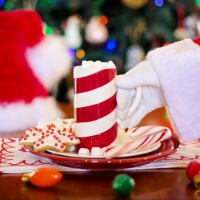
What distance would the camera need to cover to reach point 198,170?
75 cm

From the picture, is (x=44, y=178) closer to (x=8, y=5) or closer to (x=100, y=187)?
(x=100, y=187)

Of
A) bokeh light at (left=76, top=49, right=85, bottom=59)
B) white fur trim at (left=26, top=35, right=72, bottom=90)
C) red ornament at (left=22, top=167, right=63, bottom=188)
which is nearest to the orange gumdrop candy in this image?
red ornament at (left=22, top=167, right=63, bottom=188)

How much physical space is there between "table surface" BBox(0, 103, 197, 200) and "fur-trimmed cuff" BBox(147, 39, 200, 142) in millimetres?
92

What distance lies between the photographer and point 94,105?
88 cm

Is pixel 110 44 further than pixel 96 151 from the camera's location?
Yes

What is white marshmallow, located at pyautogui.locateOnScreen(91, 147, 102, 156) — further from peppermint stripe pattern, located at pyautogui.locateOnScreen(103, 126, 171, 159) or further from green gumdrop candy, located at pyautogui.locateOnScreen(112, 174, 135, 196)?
green gumdrop candy, located at pyautogui.locateOnScreen(112, 174, 135, 196)

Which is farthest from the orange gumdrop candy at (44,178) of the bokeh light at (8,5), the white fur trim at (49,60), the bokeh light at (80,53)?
the bokeh light at (80,53)

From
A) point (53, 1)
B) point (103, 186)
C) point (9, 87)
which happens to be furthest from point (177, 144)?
point (53, 1)

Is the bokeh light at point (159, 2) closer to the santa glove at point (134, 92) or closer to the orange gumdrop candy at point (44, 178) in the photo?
the santa glove at point (134, 92)

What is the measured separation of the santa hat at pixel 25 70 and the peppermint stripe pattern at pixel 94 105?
0.48 m

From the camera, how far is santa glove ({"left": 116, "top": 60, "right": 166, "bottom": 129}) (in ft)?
2.76

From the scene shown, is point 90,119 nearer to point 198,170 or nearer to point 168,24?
point 198,170

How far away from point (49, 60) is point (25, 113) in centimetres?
21

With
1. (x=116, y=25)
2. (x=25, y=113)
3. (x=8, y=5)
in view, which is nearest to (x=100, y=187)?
(x=25, y=113)
